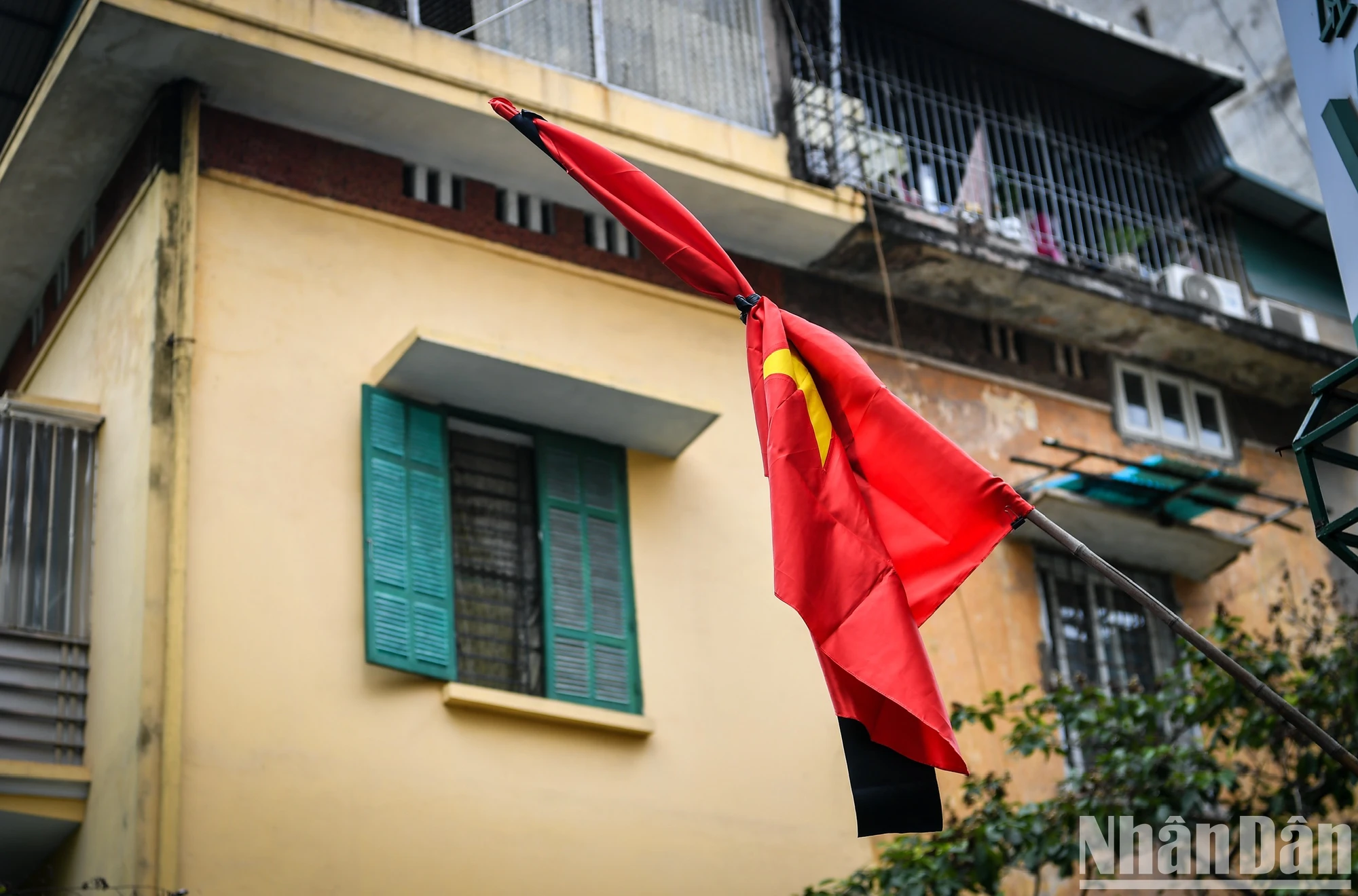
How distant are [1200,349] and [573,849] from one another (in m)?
6.56

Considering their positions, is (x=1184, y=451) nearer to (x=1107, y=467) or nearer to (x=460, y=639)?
(x=1107, y=467)

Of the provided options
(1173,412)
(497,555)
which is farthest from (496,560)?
(1173,412)

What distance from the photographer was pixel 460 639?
8883mm

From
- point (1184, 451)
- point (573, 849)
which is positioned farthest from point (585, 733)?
point (1184, 451)

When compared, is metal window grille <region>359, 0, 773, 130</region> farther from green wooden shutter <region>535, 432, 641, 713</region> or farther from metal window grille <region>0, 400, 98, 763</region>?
metal window grille <region>0, 400, 98, 763</region>

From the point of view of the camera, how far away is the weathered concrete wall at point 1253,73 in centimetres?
1544

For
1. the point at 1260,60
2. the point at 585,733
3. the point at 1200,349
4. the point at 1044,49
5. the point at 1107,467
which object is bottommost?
the point at 585,733

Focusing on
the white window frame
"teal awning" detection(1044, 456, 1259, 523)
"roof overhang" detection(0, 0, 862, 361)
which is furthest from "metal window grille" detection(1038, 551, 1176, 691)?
"roof overhang" detection(0, 0, 862, 361)

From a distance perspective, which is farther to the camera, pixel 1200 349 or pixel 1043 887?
pixel 1200 349

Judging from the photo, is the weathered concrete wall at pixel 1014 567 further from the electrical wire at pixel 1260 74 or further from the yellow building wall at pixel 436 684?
the electrical wire at pixel 1260 74

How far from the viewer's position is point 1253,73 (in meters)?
15.8

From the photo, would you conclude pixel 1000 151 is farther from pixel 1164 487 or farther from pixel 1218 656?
pixel 1218 656

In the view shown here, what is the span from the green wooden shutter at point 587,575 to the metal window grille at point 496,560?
0.37 ft

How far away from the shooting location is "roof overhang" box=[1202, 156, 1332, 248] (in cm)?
1338
